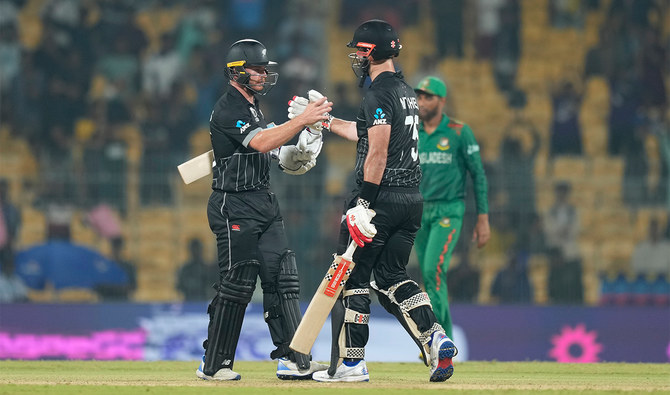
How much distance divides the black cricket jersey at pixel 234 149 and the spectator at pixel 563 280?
6266mm

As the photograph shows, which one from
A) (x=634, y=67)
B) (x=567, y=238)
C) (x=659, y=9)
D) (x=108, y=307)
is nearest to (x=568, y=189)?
(x=567, y=238)

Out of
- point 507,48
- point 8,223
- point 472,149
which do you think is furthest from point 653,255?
point 8,223

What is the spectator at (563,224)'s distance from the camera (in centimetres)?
1260

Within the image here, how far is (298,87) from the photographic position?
14.7 meters

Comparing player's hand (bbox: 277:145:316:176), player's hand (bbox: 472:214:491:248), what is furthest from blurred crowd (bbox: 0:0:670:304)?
player's hand (bbox: 277:145:316:176)

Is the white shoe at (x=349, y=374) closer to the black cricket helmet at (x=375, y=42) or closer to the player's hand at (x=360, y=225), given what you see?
the player's hand at (x=360, y=225)

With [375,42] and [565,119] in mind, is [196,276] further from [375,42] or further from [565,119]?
[375,42]

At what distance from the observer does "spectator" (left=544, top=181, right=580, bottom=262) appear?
12.6 m

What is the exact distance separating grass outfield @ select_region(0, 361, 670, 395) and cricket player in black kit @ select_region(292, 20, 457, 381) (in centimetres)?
24

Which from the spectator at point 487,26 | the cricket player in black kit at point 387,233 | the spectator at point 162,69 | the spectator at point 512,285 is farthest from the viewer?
the spectator at point 487,26

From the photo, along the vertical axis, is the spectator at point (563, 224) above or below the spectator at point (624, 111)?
below

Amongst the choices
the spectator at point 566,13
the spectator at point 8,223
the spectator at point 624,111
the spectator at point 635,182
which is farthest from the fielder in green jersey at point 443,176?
the spectator at point 566,13

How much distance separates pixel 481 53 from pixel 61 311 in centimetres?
715

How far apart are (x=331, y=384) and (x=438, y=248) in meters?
2.25
